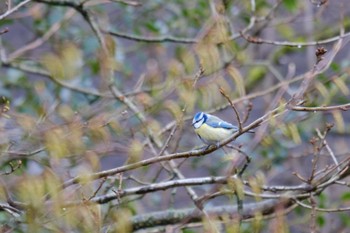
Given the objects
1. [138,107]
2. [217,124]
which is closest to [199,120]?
[217,124]

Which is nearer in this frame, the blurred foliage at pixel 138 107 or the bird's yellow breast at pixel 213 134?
the bird's yellow breast at pixel 213 134

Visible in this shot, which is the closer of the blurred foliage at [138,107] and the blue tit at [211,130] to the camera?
the blue tit at [211,130]

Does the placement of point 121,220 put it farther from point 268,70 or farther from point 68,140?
point 268,70

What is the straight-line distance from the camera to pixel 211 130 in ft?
6.31

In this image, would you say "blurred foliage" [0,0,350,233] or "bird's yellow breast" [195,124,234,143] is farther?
"blurred foliage" [0,0,350,233]

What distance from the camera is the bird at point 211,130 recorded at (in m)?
1.91

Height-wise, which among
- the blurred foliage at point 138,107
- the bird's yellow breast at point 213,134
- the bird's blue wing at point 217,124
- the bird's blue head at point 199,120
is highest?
the blurred foliage at point 138,107

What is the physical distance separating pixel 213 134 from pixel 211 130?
0.05ft

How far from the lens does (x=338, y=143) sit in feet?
14.2

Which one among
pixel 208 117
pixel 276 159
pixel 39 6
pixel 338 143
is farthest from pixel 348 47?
pixel 208 117

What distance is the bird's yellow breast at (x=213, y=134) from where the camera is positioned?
6.27ft

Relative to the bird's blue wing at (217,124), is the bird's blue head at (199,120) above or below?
above

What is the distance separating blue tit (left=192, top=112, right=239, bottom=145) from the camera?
1.91 metres

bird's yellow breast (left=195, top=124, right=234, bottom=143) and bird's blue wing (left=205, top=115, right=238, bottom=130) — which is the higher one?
bird's blue wing (left=205, top=115, right=238, bottom=130)
